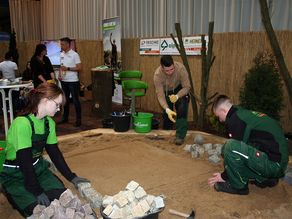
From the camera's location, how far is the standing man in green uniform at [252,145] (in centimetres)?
290

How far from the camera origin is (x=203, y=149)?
4320mm

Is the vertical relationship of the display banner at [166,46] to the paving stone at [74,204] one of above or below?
above

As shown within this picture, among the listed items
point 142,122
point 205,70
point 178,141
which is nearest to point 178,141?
point 178,141

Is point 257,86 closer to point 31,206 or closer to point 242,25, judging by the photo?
point 242,25

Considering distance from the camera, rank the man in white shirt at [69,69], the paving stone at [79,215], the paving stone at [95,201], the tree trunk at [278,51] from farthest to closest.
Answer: the man in white shirt at [69,69] < the tree trunk at [278,51] < the paving stone at [95,201] < the paving stone at [79,215]

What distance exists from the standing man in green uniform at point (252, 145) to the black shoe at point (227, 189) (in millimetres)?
98

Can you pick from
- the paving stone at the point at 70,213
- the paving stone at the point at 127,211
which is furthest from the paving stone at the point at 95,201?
the paving stone at the point at 127,211

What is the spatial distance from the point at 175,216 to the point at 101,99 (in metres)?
4.83

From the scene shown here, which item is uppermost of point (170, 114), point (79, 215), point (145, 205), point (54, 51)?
point (54, 51)

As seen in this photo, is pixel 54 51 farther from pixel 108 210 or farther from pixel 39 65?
pixel 108 210

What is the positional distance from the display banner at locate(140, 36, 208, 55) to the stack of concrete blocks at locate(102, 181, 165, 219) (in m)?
4.63

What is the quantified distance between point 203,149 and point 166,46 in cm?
373

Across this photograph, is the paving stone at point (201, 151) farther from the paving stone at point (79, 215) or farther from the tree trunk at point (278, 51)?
the paving stone at point (79, 215)

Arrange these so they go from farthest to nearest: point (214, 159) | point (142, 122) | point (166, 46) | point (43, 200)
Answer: point (166, 46), point (142, 122), point (214, 159), point (43, 200)
